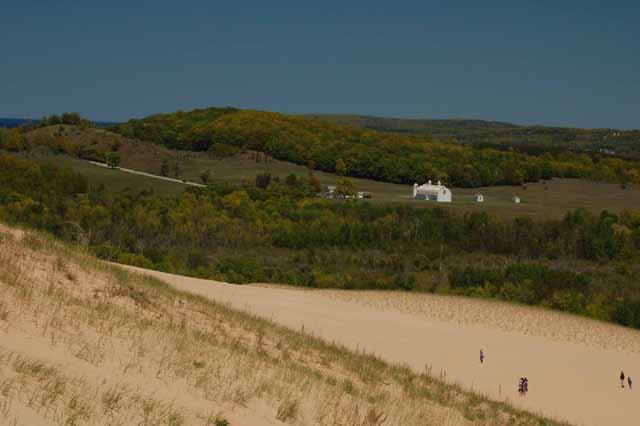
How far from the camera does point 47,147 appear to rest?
111m

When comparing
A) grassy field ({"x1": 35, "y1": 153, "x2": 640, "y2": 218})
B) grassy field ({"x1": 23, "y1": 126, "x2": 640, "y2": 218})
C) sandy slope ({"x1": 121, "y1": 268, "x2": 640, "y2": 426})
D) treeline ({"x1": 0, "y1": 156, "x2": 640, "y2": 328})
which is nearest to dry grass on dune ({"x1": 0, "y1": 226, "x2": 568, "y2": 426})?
sandy slope ({"x1": 121, "y1": 268, "x2": 640, "y2": 426})

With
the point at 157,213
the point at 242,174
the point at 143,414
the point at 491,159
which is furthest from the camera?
the point at 491,159

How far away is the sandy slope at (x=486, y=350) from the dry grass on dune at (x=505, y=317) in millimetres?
Answer: 335

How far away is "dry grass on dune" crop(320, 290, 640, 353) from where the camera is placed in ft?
126

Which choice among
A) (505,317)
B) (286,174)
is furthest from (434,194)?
(505,317)

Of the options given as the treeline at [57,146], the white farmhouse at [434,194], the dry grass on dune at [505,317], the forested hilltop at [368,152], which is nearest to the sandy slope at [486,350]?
the dry grass on dune at [505,317]

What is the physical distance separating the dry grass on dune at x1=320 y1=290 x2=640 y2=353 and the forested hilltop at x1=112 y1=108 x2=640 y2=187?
3097 inches

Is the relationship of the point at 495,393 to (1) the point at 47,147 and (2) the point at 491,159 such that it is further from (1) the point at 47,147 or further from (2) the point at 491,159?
(2) the point at 491,159

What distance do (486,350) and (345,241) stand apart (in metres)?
42.5

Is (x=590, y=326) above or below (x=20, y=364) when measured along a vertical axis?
below

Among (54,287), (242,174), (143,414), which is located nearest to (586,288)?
(54,287)

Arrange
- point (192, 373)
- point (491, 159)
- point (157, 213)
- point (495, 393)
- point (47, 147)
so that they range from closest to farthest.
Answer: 1. point (192, 373)
2. point (495, 393)
3. point (157, 213)
4. point (47, 147)
5. point (491, 159)

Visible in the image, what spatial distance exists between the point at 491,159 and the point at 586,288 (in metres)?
85.8

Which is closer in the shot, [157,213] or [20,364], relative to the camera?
[20,364]
